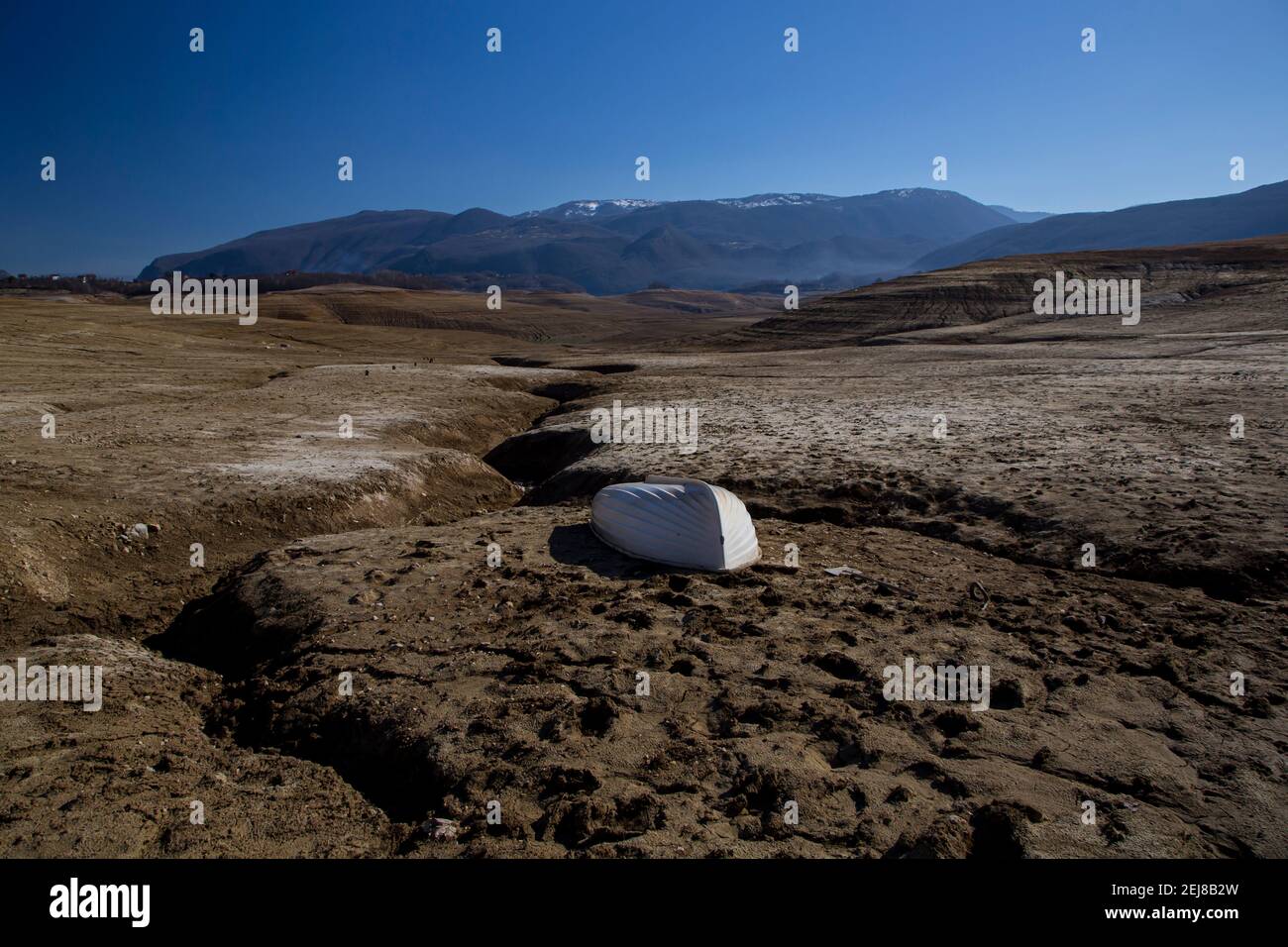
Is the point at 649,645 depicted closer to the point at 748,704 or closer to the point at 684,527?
the point at 748,704

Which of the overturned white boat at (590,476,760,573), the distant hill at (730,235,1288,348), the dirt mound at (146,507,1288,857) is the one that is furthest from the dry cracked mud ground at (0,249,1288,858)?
the distant hill at (730,235,1288,348)

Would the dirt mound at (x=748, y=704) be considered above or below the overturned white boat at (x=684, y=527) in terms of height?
below

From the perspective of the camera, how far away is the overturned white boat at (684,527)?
8.57 metres

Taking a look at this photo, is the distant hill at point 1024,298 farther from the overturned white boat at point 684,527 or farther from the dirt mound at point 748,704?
the dirt mound at point 748,704

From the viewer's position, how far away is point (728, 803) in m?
4.66

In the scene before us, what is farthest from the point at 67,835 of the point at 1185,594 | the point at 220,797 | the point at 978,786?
the point at 1185,594

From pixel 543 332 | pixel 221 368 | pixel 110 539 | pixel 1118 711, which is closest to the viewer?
pixel 1118 711

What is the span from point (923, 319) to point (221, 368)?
41672mm

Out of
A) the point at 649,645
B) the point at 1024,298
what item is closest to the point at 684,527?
the point at 649,645

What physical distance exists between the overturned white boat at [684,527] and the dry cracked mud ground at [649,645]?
34 cm

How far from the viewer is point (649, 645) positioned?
6.84m

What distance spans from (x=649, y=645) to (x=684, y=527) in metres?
2.13

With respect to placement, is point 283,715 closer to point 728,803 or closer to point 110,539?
point 728,803

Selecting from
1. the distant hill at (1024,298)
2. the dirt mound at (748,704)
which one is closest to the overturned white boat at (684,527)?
the dirt mound at (748,704)
